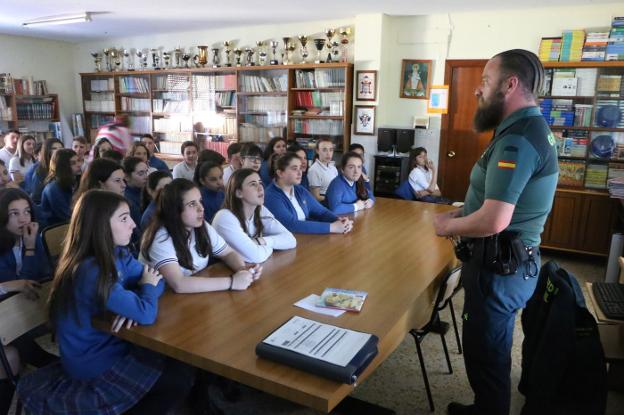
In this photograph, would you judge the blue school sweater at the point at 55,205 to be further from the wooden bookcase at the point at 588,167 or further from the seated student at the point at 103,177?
the wooden bookcase at the point at 588,167

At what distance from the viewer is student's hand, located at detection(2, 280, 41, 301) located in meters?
1.87

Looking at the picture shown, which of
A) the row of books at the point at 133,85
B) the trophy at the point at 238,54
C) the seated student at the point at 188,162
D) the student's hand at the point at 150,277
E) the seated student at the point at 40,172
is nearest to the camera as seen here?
the student's hand at the point at 150,277

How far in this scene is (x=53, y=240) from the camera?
8.17 ft

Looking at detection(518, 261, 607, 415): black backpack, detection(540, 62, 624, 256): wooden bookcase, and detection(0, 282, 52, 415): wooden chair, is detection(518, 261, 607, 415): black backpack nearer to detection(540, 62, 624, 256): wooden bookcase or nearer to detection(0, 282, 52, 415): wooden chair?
detection(0, 282, 52, 415): wooden chair

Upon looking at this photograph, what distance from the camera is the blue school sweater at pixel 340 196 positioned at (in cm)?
362

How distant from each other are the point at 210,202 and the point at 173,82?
15.3 ft

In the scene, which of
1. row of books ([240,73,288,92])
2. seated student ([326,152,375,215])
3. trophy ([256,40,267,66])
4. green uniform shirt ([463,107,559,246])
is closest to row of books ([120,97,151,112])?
row of books ([240,73,288,92])

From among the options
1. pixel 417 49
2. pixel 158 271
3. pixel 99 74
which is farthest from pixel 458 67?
pixel 99 74

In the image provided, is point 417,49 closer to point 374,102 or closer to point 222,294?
point 374,102

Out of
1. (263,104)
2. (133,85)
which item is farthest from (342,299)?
(133,85)

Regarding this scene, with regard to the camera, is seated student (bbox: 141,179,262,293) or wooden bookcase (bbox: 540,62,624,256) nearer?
Result: seated student (bbox: 141,179,262,293)

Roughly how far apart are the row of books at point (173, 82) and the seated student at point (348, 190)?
14.1 feet

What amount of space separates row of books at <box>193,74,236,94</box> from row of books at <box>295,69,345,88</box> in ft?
3.59

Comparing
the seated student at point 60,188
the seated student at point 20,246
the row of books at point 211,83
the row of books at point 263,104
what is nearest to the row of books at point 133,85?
the row of books at point 211,83
